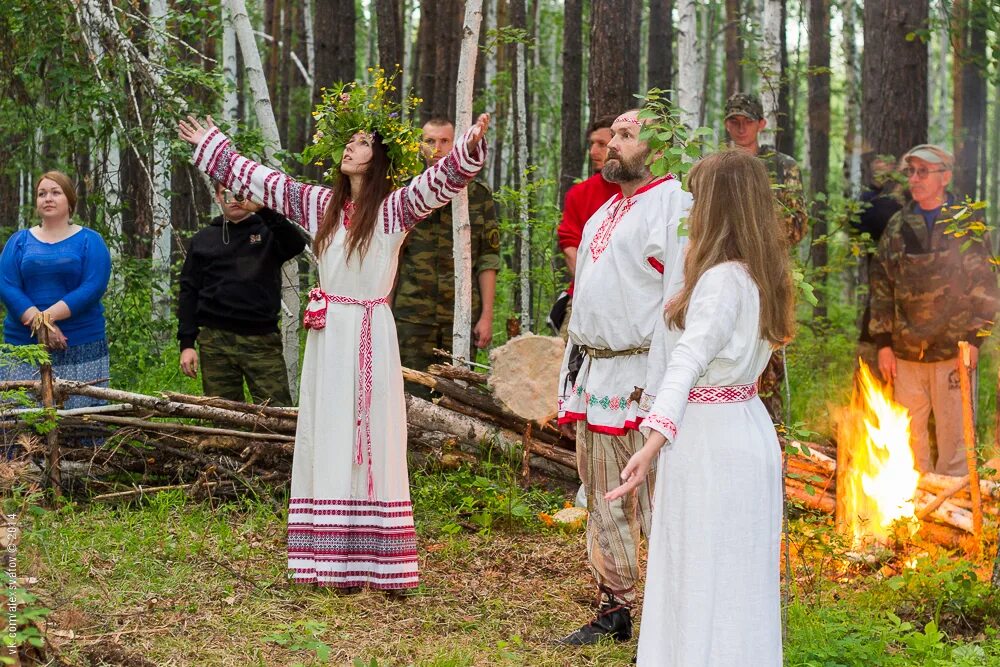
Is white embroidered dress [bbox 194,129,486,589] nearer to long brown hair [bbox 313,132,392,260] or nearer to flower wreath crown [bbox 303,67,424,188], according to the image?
long brown hair [bbox 313,132,392,260]

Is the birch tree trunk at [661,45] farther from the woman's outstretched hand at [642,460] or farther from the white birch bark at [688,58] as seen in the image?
the woman's outstretched hand at [642,460]

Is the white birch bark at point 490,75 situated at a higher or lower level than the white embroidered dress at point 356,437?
higher

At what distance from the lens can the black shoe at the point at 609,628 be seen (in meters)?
4.87

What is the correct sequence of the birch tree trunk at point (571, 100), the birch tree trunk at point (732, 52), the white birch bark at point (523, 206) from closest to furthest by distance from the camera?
the white birch bark at point (523, 206) < the birch tree trunk at point (571, 100) < the birch tree trunk at point (732, 52)

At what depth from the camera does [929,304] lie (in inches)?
289

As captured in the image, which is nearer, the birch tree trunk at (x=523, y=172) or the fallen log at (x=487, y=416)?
the fallen log at (x=487, y=416)

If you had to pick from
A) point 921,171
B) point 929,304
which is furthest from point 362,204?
point 929,304

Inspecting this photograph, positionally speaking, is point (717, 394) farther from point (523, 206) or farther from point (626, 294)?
point (523, 206)

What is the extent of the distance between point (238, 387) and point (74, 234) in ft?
4.79

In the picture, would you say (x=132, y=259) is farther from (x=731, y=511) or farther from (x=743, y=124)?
(x=731, y=511)

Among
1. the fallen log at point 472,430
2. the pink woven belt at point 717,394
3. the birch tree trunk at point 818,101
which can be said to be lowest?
the fallen log at point 472,430

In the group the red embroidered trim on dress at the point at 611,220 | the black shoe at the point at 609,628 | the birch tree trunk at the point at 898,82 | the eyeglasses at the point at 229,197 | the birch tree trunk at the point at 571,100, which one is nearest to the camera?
the red embroidered trim on dress at the point at 611,220

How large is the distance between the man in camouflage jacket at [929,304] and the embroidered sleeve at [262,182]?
403 centimetres

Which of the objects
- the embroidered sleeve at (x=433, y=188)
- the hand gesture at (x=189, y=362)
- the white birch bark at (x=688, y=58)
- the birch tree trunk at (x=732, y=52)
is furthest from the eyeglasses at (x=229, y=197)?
the birch tree trunk at (x=732, y=52)
